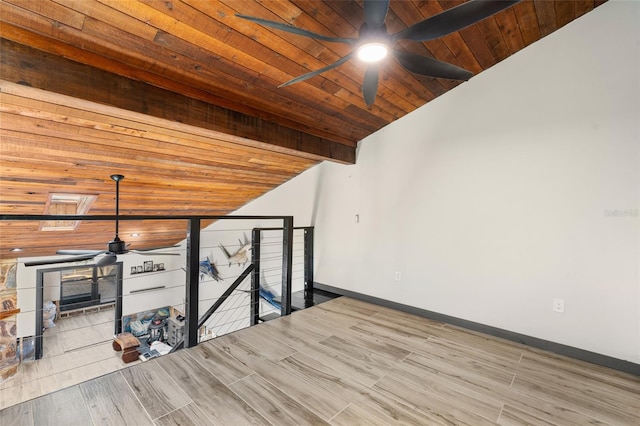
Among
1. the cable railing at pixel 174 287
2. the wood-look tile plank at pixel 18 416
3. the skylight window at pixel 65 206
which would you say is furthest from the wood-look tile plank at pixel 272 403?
the skylight window at pixel 65 206

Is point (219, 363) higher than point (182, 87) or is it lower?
lower

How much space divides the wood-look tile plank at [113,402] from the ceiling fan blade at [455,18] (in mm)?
2578

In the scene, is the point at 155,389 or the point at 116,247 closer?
the point at 155,389

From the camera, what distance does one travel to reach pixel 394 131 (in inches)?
143

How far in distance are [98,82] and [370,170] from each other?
2945 mm

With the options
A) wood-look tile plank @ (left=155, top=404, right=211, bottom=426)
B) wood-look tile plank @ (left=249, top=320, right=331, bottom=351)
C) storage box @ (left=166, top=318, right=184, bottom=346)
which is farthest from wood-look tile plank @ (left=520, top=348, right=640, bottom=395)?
storage box @ (left=166, top=318, right=184, bottom=346)

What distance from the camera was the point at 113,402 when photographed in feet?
5.78

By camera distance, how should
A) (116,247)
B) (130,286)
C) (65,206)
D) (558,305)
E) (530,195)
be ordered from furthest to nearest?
1. (130,286)
2. (65,206)
3. (116,247)
4. (530,195)
5. (558,305)

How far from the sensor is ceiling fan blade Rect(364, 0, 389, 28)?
4.32 ft

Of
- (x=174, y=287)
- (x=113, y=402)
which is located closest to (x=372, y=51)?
(x=113, y=402)

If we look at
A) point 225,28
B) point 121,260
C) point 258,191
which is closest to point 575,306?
point 225,28

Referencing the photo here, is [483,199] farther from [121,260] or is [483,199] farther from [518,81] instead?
[121,260]

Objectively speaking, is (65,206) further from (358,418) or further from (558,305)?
(558,305)

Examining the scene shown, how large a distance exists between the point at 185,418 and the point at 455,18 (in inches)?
103
